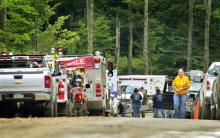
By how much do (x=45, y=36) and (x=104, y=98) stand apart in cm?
1675

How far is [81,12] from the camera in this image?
7344cm

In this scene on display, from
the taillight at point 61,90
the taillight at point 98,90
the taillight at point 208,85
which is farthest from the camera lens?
the taillight at point 98,90

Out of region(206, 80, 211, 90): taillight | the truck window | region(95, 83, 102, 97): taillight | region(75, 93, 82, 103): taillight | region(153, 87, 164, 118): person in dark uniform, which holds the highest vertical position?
the truck window

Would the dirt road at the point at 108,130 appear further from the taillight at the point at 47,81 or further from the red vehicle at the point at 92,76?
the red vehicle at the point at 92,76

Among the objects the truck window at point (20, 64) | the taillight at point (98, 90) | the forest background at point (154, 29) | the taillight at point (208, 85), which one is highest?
the forest background at point (154, 29)

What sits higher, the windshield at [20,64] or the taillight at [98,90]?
the windshield at [20,64]

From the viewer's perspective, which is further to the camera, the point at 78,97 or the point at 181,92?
the point at 78,97

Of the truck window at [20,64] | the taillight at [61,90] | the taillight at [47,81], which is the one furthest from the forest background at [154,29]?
the taillight at [47,81]

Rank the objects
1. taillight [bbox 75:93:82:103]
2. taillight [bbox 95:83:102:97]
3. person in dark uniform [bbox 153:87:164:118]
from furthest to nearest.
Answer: person in dark uniform [bbox 153:87:164:118] < taillight [bbox 95:83:102:97] < taillight [bbox 75:93:82:103]

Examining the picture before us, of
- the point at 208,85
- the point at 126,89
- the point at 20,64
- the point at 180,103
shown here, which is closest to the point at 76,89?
the point at 180,103

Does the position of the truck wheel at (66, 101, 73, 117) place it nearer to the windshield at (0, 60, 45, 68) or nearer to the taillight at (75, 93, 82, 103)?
the taillight at (75, 93, 82, 103)

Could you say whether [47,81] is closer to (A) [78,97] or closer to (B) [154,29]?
(A) [78,97]

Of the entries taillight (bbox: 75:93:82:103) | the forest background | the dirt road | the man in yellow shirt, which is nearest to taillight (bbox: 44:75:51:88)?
the dirt road

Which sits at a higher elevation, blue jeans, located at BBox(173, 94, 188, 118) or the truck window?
the truck window
